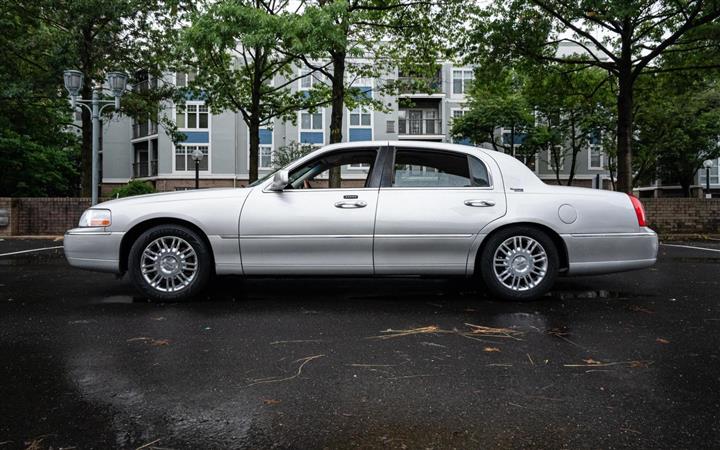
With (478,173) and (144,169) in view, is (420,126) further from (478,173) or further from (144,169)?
(478,173)

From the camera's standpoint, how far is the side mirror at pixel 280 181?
4848 millimetres

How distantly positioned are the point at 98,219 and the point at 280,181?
5.96ft

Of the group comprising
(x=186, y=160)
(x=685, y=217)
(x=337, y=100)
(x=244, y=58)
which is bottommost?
(x=685, y=217)

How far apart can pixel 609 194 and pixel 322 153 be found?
114 inches

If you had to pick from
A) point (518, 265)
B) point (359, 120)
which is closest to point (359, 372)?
point (518, 265)

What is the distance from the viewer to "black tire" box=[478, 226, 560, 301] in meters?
4.86

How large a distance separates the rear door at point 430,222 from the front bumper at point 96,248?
251 cm

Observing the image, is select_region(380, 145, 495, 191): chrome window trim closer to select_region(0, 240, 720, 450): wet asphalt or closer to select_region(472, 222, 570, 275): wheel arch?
select_region(472, 222, 570, 275): wheel arch

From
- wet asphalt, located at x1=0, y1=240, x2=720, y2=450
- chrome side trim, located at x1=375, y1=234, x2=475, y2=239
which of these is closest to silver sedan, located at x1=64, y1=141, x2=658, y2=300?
chrome side trim, located at x1=375, y1=234, x2=475, y2=239

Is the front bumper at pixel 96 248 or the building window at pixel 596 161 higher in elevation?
the building window at pixel 596 161

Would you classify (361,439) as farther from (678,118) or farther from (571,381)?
(678,118)

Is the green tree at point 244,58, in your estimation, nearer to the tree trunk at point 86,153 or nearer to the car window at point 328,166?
the tree trunk at point 86,153

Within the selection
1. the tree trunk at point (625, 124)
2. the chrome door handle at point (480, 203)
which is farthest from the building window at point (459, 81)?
the chrome door handle at point (480, 203)

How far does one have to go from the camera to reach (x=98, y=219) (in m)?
4.93
